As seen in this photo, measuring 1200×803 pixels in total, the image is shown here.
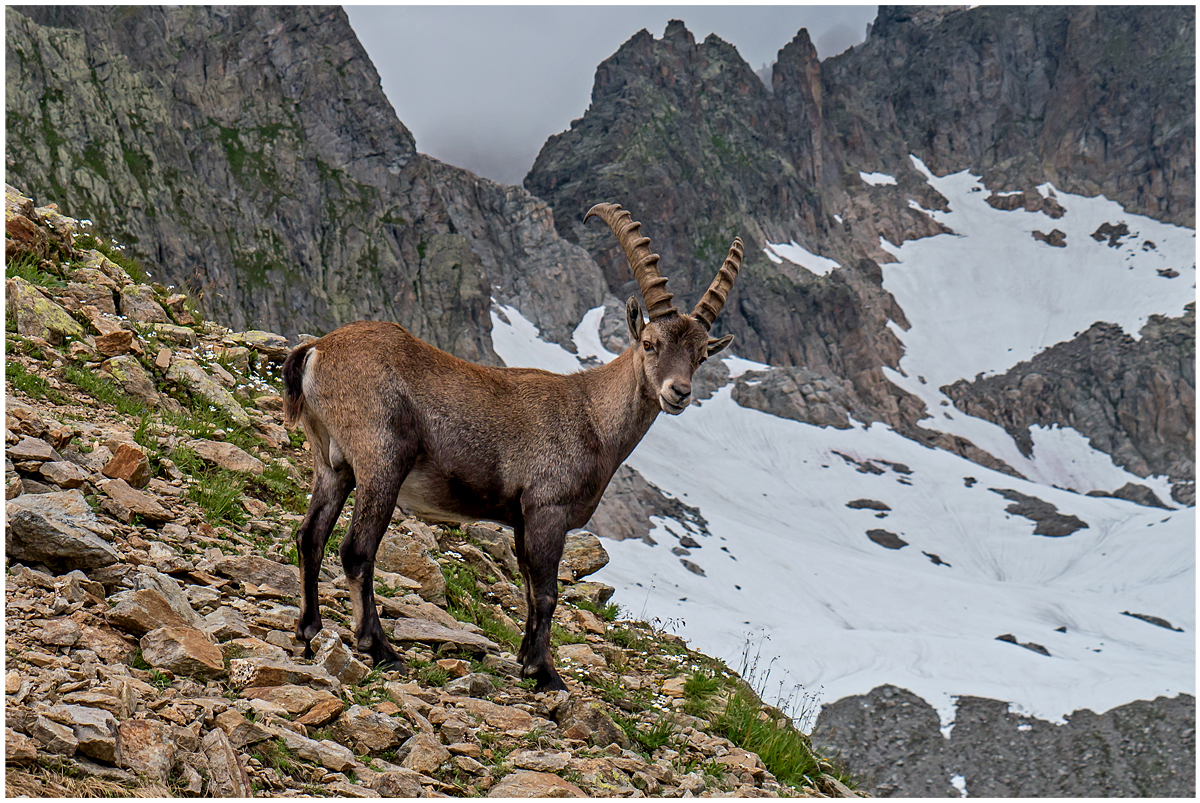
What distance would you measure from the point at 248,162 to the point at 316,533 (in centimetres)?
13051

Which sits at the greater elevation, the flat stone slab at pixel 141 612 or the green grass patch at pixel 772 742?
the green grass patch at pixel 772 742

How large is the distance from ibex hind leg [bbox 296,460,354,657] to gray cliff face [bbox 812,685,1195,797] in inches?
2200

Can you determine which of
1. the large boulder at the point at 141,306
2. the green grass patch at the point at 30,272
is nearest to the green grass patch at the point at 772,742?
the green grass patch at the point at 30,272

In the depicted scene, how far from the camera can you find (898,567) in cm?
12481

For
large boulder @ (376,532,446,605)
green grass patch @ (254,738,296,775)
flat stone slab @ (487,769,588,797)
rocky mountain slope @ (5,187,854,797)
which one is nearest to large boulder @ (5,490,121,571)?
rocky mountain slope @ (5,187,854,797)

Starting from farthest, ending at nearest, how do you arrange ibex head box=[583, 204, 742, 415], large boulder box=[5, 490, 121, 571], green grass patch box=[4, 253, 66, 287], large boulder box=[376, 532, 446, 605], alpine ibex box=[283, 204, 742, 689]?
green grass patch box=[4, 253, 66, 287] → large boulder box=[376, 532, 446, 605] → ibex head box=[583, 204, 742, 415] → alpine ibex box=[283, 204, 742, 689] → large boulder box=[5, 490, 121, 571]

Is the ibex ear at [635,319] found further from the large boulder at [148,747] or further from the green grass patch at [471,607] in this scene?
the large boulder at [148,747]

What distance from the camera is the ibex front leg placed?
8047mm

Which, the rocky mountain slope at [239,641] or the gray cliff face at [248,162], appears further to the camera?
the gray cliff face at [248,162]

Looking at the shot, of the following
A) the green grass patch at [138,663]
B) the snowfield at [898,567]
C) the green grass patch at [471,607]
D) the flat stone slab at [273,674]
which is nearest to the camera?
the green grass patch at [138,663]

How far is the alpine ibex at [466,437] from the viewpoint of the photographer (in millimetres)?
7406

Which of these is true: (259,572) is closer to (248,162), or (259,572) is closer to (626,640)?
(626,640)

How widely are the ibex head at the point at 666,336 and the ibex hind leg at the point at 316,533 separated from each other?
309 centimetres

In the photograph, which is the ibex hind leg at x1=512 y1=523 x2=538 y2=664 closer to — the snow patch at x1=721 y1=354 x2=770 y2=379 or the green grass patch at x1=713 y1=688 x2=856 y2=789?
the green grass patch at x1=713 y1=688 x2=856 y2=789
